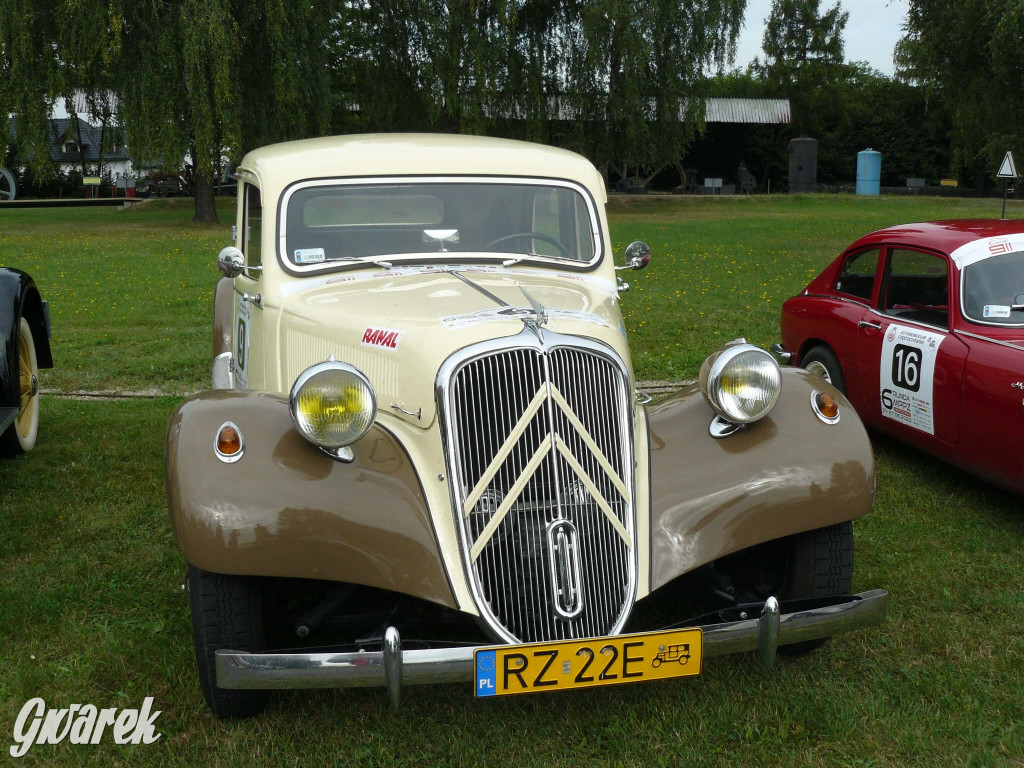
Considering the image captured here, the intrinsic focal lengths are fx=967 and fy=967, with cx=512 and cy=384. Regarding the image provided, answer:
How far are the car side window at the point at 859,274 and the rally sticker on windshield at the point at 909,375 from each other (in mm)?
576

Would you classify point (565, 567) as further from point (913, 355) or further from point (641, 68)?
point (641, 68)

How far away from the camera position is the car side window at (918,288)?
17.8 feet

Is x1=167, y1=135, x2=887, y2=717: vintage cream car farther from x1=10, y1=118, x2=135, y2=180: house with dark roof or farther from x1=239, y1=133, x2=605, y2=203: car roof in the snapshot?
x1=10, y1=118, x2=135, y2=180: house with dark roof

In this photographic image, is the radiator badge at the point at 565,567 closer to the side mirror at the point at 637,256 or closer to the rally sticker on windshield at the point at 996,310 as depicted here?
the side mirror at the point at 637,256

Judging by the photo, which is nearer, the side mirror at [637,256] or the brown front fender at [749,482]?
the brown front fender at [749,482]

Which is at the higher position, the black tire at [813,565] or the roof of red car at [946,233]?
the roof of red car at [946,233]

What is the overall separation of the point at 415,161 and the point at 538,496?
6.55 feet

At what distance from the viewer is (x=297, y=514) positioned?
9.55 ft

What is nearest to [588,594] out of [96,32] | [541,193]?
[541,193]

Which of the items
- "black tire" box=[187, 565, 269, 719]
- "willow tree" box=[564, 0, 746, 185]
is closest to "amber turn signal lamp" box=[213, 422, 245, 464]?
"black tire" box=[187, 565, 269, 719]

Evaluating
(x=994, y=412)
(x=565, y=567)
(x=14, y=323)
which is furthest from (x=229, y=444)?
(x=994, y=412)

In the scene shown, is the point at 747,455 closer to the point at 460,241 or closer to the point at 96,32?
the point at 460,241

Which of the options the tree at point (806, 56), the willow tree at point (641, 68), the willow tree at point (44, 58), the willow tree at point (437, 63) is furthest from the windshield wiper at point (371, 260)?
the tree at point (806, 56)

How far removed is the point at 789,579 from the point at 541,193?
2067 millimetres
